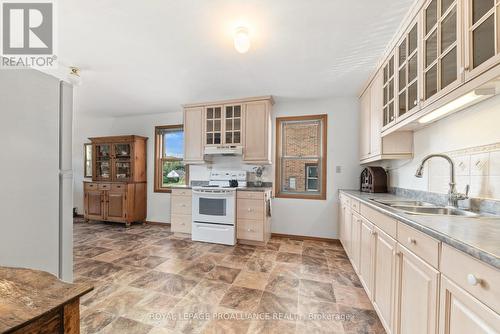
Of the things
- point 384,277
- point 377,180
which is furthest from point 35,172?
point 377,180

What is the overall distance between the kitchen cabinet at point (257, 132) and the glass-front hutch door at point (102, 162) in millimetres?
3365

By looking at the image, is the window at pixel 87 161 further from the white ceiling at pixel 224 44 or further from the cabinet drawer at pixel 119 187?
the white ceiling at pixel 224 44

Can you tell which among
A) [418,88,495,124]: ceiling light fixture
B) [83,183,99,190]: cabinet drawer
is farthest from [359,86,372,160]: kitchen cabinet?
[83,183,99,190]: cabinet drawer

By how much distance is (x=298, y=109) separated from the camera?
3811mm

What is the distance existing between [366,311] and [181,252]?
236 centimetres

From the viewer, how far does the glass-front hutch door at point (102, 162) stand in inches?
189

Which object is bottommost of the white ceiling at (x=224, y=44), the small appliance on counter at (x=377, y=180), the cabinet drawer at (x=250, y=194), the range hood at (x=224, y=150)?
the cabinet drawer at (x=250, y=194)

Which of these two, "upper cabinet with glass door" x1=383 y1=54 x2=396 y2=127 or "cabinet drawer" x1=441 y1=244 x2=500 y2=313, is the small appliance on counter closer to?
"upper cabinet with glass door" x1=383 y1=54 x2=396 y2=127

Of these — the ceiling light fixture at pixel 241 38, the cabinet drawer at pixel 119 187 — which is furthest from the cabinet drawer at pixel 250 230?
the cabinet drawer at pixel 119 187

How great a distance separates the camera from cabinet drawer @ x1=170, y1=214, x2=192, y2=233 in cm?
377

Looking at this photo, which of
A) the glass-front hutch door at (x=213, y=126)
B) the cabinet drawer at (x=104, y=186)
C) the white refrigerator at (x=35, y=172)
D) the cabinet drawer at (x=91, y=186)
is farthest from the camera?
the cabinet drawer at (x=91, y=186)

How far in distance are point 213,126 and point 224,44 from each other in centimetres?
183

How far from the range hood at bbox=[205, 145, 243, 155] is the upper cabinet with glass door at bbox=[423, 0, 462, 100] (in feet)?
8.28

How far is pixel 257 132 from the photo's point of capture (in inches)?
140
